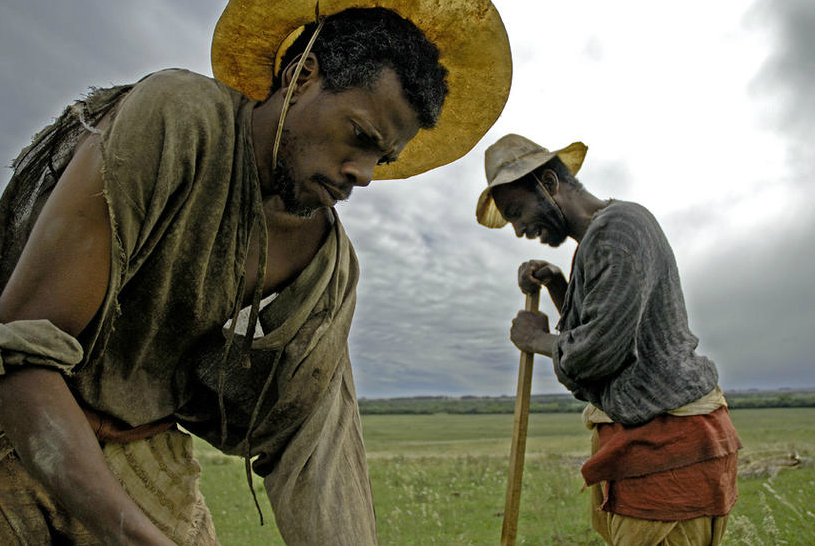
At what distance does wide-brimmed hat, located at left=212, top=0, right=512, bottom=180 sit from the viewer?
2.04m

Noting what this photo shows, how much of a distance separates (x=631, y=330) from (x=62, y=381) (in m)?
2.48

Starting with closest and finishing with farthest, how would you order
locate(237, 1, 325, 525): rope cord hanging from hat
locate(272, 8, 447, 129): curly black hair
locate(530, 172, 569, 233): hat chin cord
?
locate(237, 1, 325, 525): rope cord hanging from hat < locate(272, 8, 447, 129): curly black hair < locate(530, 172, 569, 233): hat chin cord

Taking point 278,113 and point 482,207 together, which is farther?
point 482,207

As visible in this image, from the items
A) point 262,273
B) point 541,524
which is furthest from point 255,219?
point 541,524

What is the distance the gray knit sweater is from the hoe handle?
849mm

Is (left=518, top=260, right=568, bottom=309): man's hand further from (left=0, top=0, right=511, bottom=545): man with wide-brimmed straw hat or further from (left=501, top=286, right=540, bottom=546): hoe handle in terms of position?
(left=0, top=0, right=511, bottom=545): man with wide-brimmed straw hat

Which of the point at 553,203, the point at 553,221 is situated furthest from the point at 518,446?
the point at 553,203

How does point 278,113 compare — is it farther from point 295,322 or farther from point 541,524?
point 541,524

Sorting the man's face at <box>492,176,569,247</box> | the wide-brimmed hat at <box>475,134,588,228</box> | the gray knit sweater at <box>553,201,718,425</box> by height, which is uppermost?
the wide-brimmed hat at <box>475,134,588,228</box>

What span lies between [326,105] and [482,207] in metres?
2.64

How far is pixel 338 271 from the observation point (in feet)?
7.00

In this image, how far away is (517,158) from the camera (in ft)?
12.8

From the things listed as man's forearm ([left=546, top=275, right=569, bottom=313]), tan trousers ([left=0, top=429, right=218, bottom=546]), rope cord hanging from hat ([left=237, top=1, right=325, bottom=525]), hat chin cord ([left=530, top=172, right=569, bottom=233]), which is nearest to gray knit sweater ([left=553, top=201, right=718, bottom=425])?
hat chin cord ([left=530, top=172, right=569, bottom=233])

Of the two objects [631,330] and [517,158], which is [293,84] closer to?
[631,330]
